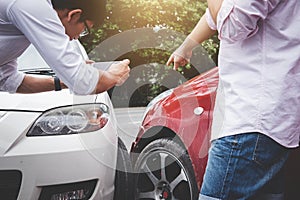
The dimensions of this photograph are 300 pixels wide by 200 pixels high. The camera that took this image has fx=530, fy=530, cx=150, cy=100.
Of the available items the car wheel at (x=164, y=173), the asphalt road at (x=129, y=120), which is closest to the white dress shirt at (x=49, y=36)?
the car wheel at (x=164, y=173)

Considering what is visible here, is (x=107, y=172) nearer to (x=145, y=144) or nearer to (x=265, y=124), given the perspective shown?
(x=145, y=144)

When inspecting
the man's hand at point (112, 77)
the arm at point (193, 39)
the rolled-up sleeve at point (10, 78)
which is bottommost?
the rolled-up sleeve at point (10, 78)

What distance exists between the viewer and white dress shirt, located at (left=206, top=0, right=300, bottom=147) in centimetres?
149

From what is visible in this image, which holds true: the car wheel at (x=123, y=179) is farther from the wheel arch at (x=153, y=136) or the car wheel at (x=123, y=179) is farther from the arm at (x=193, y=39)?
the arm at (x=193, y=39)

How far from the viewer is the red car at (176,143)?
8.06 feet

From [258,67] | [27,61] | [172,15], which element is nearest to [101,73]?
[258,67]

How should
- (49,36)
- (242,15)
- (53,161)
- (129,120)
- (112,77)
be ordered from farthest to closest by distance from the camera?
(129,120)
(53,161)
(112,77)
(49,36)
(242,15)

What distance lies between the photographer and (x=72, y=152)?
2.51 metres

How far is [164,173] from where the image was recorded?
2.81 meters

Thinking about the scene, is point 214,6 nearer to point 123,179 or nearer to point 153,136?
point 153,136

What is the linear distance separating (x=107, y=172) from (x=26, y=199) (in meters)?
0.44

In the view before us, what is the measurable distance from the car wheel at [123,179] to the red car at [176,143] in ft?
0.14

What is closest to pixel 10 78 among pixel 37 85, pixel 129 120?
pixel 37 85

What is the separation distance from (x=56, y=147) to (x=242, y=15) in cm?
133
